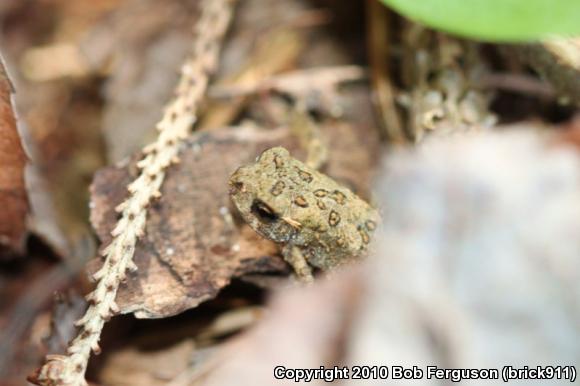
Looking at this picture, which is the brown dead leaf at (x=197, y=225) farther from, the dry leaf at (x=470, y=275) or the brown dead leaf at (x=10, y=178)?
the dry leaf at (x=470, y=275)

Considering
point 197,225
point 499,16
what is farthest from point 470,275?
point 197,225

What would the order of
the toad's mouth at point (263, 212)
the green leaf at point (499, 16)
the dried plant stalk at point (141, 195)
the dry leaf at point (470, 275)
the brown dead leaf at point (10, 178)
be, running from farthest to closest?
1. the toad's mouth at point (263, 212)
2. the brown dead leaf at point (10, 178)
3. the dried plant stalk at point (141, 195)
4. the green leaf at point (499, 16)
5. the dry leaf at point (470, 275)

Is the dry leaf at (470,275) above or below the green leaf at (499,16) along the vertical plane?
below

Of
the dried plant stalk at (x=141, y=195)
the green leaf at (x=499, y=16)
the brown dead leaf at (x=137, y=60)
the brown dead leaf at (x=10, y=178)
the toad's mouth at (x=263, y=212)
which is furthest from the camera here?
the brown dead leaf at (x=137, y=60)

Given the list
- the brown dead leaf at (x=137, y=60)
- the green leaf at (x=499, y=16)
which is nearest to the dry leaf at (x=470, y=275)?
the green leaf at (x=499, y=16)

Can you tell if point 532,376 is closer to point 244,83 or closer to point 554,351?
point 554,351

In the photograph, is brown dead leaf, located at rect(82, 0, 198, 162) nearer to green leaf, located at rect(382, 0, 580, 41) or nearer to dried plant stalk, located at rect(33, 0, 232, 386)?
dried plant stalk, located at rect(33, 0, 232, 386)
